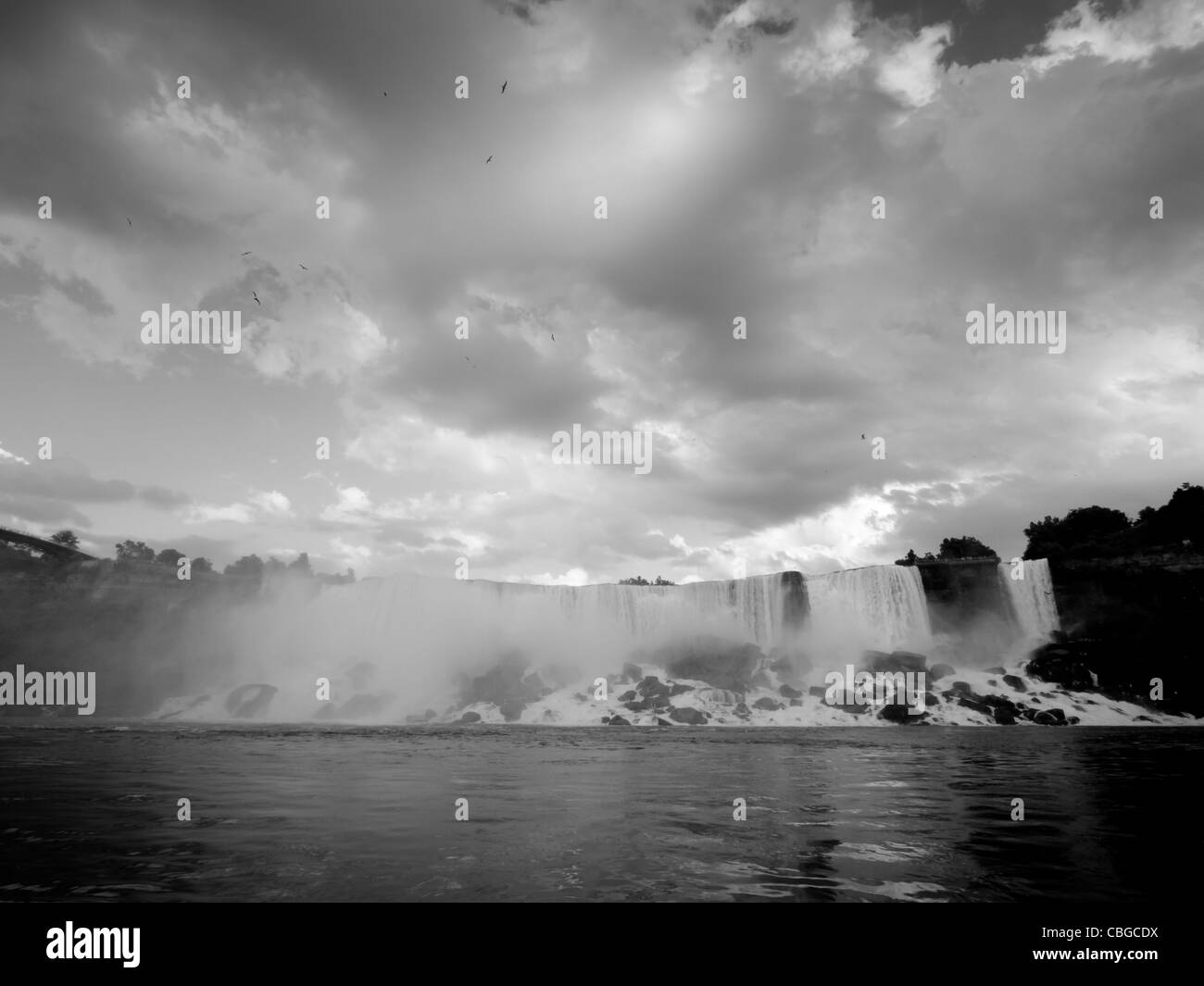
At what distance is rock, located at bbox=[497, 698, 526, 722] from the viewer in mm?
44750

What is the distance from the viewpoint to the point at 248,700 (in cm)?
4881

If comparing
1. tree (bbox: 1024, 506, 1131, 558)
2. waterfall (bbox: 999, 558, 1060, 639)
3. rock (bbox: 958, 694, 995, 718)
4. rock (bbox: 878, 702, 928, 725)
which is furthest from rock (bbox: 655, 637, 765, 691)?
tree (bbox: 1024, 506, 1131, 558)

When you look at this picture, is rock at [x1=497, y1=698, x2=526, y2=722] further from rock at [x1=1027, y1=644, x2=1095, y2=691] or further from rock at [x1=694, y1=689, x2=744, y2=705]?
rock at [x1=1027, y1=644, x2=1095, y2=691]

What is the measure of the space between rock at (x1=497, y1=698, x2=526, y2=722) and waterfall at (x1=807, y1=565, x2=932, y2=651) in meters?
25.4

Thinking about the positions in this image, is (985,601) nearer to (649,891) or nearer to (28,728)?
(649,891)

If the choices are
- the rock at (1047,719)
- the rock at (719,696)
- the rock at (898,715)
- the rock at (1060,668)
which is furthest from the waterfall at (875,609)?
the rock at (1047,719)

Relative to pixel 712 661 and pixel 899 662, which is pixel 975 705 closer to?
pixel 899 662

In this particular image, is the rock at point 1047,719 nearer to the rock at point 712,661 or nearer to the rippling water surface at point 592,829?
the rock at point 712,661

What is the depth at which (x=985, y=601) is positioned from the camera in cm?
5366

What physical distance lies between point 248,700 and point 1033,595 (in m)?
63.2

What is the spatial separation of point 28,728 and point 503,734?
957 inches

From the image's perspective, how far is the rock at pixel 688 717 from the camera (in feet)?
141
